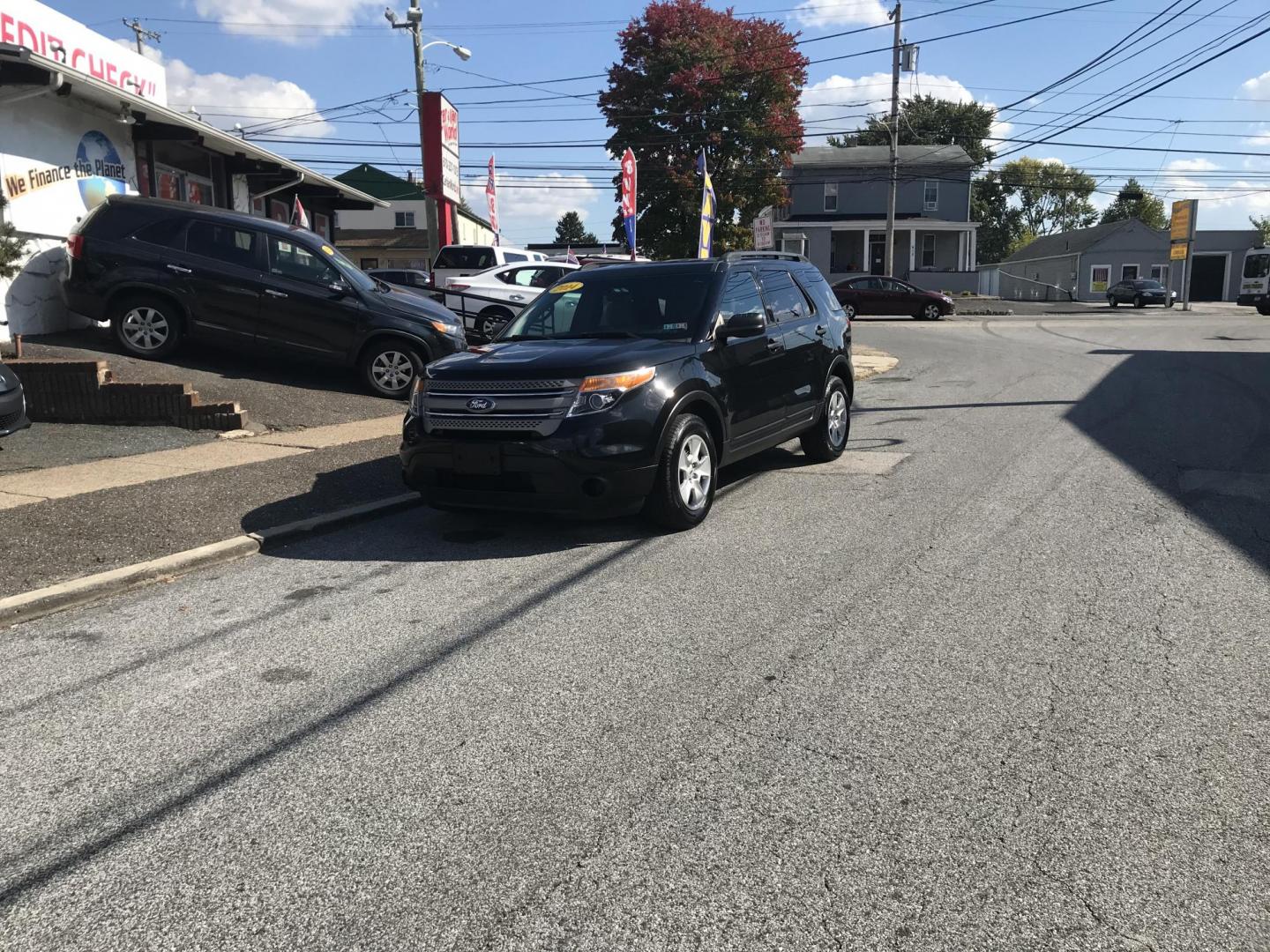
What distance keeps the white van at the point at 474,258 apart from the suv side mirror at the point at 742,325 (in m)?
15.5

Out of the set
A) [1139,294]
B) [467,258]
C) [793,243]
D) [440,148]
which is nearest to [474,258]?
[467,258]

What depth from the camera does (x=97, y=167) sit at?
15.3 metres

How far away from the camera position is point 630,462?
20.9ft

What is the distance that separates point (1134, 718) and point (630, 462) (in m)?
3.36

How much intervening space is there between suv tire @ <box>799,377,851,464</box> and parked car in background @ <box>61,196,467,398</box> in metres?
5.21

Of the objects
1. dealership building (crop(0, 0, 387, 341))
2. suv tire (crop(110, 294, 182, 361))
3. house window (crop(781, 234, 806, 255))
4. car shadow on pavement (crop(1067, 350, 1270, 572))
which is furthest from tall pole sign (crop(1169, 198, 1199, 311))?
suv tire (crop(110, 294, 182, 361))

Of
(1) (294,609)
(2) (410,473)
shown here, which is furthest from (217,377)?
(1) (294,609)

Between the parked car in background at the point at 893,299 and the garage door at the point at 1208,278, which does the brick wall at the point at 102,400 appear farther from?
the garage door at the point at 1208,278

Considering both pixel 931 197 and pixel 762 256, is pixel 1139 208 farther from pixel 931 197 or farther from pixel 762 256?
pixel 762 256

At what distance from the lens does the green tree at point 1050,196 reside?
313 feet

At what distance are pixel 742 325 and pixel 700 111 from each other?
44.0 metres

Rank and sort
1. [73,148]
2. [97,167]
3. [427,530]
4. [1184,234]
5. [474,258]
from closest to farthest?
[427,530]
[73,148]
[97,167]
[474,258]
[1184,234]

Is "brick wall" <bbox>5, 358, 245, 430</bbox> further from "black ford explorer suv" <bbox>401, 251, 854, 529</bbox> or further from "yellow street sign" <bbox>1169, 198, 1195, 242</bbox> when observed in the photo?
"yellow street sign" <bbox>1169, 198, 1195, 242</bbox>

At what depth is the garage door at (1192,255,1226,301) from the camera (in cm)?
6631
